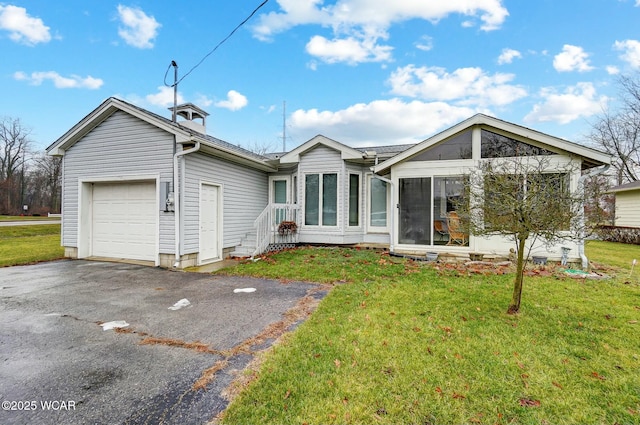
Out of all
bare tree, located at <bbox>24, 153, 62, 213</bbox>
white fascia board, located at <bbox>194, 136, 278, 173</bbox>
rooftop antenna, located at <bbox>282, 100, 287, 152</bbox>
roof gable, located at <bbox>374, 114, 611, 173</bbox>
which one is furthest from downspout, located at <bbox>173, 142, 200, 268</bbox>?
bare tree, located at <bbox>24, 153, 62, 213</bbox>

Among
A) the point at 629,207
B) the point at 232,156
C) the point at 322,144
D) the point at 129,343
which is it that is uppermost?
the point at 322,144

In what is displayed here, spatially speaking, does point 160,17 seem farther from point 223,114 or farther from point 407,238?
point 407,238

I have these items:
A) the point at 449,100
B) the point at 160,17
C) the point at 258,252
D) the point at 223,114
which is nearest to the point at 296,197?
the point at 258,252

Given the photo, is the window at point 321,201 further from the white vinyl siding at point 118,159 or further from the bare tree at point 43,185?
the bare tree at point 43,185

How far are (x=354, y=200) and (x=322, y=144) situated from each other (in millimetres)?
2253

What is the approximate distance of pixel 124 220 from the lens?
827 centimetres

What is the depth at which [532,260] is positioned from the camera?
24.3 feet

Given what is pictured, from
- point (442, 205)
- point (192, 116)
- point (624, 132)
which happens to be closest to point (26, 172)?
point (192, 116)

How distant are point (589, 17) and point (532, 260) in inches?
332

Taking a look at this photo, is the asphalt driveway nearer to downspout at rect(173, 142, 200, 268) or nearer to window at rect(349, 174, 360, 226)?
downspout at rect(173, 142, 200, 268)

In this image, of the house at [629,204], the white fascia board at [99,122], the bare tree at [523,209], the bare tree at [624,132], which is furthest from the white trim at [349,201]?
the bare tree at [624,132]

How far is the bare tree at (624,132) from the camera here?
1988 cm

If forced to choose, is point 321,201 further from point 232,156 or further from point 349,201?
point 232,156

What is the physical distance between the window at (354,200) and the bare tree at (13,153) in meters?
39.6
